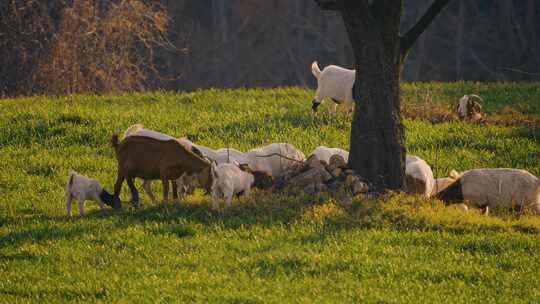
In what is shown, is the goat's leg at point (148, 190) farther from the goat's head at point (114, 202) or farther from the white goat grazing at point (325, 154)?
the white goat grazing at point (325, 154)

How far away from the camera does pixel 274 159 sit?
444 inches

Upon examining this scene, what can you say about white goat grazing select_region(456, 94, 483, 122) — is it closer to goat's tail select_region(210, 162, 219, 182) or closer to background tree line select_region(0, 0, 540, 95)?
goat's tail select_region(210, 162, 219, 182)

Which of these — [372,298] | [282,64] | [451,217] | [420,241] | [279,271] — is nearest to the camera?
[372,298]

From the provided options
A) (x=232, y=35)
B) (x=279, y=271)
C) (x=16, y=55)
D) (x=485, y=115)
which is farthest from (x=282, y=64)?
(x=279, y=271)

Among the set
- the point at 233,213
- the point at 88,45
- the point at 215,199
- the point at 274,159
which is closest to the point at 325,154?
the point at 274,159

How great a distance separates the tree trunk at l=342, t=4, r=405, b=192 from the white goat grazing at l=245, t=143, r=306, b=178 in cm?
83

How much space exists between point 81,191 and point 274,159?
237 cm

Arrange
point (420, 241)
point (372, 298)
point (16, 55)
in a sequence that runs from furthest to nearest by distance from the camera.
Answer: point (16, 55)
point (420, 241)
point (372, 298)

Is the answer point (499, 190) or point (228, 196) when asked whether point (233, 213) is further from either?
point (499, 190)

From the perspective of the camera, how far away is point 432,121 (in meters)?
15.2

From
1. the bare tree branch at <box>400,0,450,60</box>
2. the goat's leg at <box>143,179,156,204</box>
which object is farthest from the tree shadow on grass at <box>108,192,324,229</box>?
the bare tree branch at <box>400,0,450,60</box>

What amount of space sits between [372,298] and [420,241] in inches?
65.3

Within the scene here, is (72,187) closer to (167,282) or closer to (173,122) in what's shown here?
(167,282)

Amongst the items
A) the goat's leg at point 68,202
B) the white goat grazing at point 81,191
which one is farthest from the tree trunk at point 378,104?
the goat's leg at point 68,202
